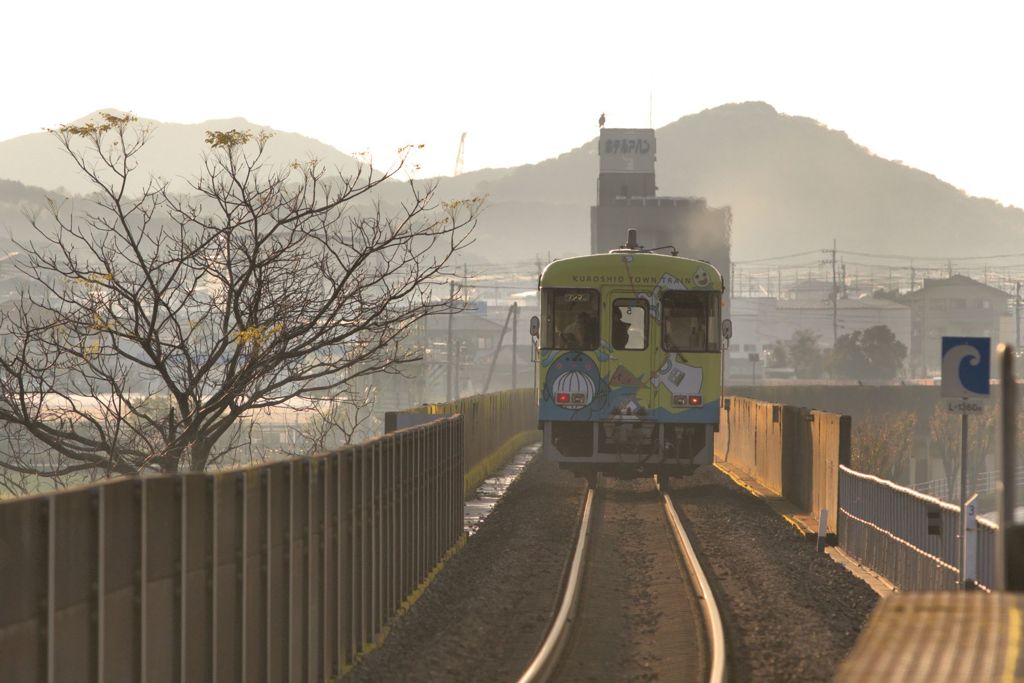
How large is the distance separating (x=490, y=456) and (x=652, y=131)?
13848cm

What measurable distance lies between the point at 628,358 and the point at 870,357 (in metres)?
132

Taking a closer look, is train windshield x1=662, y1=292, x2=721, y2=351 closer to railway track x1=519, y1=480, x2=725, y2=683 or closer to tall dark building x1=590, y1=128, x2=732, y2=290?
railway track x1=519, y1=480, x2=725, y2=683

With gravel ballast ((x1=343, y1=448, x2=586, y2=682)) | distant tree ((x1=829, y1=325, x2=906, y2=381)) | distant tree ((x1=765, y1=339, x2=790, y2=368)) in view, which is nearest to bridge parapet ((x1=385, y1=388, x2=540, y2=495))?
gravel ballast ((x1=343, y1=448, x2=586, y2=682))

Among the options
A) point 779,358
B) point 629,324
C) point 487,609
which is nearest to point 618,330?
point 629,324

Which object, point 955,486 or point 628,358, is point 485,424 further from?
point 955,486

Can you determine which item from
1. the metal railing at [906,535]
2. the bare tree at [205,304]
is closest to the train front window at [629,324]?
the bare tree at [205,304]

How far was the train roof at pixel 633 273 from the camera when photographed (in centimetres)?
2294

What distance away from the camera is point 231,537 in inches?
298

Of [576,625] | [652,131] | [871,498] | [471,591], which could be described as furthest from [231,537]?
[652,131]

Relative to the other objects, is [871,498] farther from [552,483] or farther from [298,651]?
[552,483]

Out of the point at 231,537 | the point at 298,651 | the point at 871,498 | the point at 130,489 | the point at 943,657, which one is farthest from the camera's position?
the point at 871,498

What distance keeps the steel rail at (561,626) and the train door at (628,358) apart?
15.4 feet

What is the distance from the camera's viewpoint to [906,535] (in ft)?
47.1

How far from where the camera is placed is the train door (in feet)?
75.4
